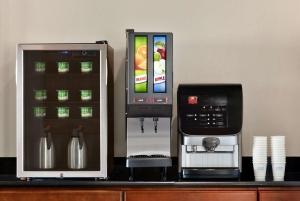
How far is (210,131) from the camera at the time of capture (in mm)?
3078

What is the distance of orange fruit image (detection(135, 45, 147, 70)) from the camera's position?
2984 mm

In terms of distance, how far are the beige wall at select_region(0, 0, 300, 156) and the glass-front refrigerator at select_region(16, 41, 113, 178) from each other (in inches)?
15.6

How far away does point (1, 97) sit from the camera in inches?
142

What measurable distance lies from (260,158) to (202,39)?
1.06 m

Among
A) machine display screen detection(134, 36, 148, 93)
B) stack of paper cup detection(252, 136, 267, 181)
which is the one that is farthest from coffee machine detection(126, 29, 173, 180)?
stack of paper cup detection(252, 136, 267, 181)

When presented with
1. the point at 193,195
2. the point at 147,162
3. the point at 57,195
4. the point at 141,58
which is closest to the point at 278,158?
the point at 193,195

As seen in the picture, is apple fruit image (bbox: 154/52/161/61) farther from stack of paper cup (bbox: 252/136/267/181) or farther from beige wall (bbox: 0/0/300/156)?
stack of paper cup (bbox: 252/136/267/181)

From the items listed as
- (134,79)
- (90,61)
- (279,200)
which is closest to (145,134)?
(134,79)

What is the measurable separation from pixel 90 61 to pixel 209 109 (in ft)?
2.86

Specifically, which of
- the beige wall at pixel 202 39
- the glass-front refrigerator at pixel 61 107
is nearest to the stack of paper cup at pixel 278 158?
the beige wall at pixel 202 39

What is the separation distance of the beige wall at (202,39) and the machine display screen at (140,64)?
617 mm

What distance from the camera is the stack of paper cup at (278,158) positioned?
3020mm

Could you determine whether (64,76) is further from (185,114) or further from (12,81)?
(185,114)

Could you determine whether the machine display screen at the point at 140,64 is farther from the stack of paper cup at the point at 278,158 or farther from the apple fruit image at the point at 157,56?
the stack of paper cup at the point at 278,158
